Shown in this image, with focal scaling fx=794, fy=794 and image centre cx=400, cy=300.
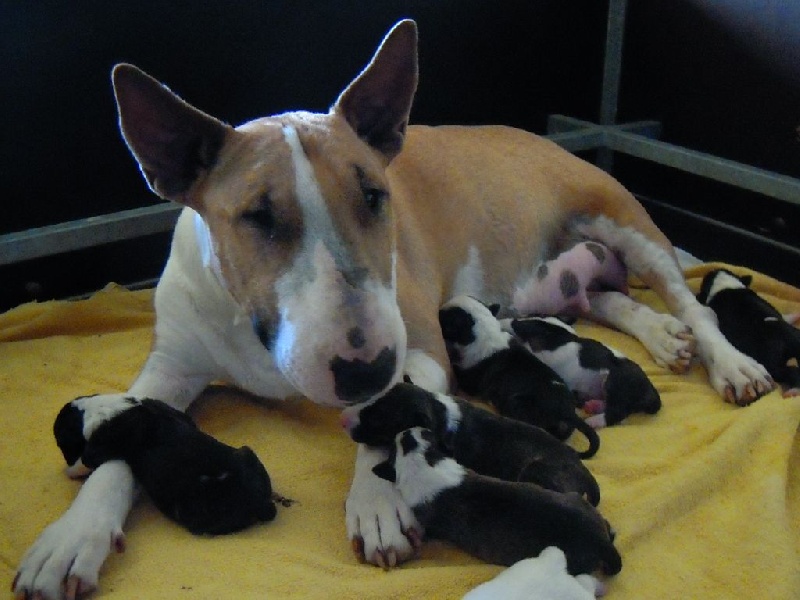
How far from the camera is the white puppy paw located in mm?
1445

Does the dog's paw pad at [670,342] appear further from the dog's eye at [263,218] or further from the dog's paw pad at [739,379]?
the dog's eye at [263,218]

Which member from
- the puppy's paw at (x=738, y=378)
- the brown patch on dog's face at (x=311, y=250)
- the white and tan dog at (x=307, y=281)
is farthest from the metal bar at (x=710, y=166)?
the brown patch on dog's face at (x=311, y=250)

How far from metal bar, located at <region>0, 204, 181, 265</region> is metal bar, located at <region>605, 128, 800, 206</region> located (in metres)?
1.97

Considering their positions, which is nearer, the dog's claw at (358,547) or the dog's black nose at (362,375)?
the dog's black nose at (362,375)

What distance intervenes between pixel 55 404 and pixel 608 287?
191cm

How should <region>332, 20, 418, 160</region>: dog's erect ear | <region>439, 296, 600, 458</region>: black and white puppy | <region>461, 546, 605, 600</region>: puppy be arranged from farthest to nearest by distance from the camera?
<region>439, 296, 600, 458</region>: black and white puppy, <region>332, 20, 418, 160</region>: dog's erect ear, <region>461, 546, 605, 600</region>: puppy

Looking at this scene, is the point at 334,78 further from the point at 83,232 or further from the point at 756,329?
A: the point at 756,329

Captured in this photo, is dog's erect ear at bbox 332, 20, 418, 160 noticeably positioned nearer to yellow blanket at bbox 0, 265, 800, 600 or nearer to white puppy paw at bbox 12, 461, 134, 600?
yellow blanket at bbox 0, 265, 800, 600

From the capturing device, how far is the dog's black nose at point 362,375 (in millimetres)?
1444

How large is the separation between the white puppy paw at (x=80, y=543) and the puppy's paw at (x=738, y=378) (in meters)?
1.58

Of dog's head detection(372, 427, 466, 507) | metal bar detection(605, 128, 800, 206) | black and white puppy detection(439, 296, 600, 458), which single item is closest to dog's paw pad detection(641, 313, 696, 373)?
black and white puppy detection(439, 296, 600, 458)

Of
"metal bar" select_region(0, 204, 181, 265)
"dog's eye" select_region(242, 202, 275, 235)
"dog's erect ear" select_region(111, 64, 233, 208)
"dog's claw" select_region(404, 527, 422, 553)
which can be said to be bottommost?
"dog's claw" select_region(404, 527, 422, 553)

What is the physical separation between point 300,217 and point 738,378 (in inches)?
53.9

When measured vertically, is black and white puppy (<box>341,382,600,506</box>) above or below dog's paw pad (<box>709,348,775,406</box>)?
above
